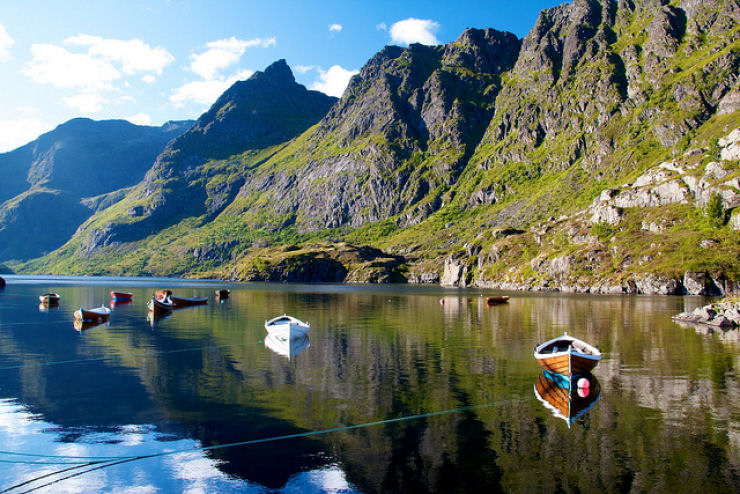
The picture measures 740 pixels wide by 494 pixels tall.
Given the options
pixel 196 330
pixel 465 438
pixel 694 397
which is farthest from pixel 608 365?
pixel 196 330

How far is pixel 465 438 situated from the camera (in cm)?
2294

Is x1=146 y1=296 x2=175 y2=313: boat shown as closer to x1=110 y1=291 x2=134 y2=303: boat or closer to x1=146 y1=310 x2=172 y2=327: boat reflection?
x1=146 y1=310 x2=172 y2=327: boat reflection

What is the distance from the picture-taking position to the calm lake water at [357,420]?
1873 centimetres

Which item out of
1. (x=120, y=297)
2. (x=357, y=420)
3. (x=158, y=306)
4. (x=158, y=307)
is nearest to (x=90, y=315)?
(x=158, y=307)

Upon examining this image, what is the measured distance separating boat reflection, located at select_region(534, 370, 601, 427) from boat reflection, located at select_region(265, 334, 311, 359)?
78.2ft

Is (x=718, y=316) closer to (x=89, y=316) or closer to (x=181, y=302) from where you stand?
(x=89, y=316)

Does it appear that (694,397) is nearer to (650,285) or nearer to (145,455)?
(145,455)

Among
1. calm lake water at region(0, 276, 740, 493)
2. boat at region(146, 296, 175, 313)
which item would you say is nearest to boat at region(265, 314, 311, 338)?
calm lake water at region(0, 276, 740, 493)

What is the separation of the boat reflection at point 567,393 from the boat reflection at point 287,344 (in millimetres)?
23831

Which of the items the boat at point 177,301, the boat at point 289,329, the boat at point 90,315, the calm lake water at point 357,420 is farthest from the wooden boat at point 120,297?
the boat at point 289,329

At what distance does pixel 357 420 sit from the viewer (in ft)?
84.5

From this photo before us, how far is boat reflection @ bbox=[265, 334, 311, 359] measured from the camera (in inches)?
1911

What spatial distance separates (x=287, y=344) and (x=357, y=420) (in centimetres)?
2787

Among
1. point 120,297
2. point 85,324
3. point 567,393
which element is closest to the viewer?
point 567,393
